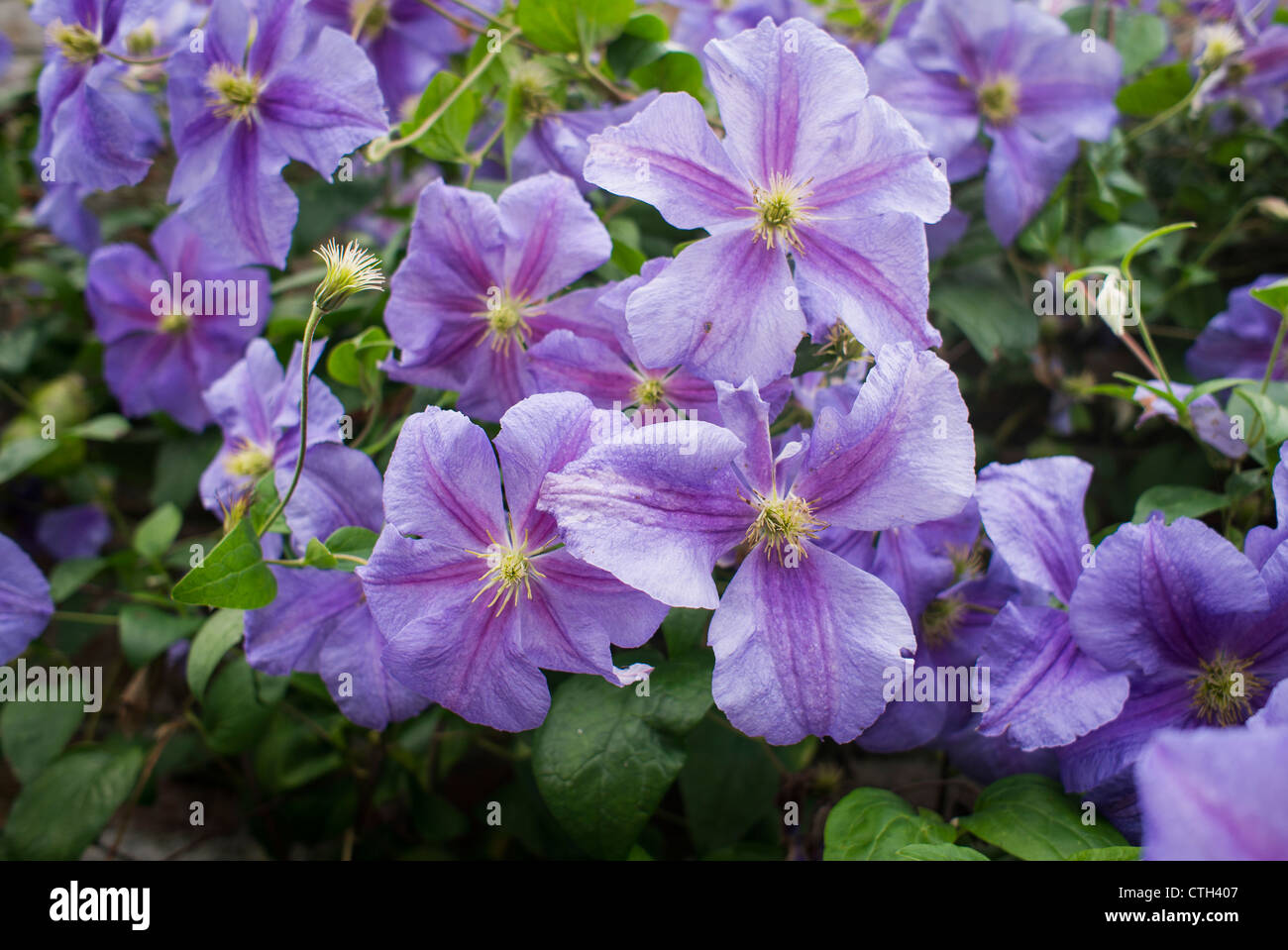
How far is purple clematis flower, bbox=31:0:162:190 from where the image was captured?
3.39 ft

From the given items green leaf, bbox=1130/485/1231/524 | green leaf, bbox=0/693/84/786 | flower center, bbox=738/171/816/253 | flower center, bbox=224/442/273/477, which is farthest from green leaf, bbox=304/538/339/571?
green leaf, bbox=1130/485/1231/524

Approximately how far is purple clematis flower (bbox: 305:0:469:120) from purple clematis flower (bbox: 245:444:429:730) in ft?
1.88

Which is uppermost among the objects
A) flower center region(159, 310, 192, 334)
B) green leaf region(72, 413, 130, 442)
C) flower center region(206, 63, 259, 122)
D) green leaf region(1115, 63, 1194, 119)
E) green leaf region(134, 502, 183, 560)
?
green leaf region(1115, 63, 1194, 119)

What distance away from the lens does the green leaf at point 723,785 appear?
1082 mm

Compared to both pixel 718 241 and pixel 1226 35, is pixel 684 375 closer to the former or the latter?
pixel 718 241

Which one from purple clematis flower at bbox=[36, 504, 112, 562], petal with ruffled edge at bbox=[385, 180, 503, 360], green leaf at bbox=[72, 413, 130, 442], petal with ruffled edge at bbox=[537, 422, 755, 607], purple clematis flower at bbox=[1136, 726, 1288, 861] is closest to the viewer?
purple clematis flower at bbox=[1136, 726, 1288, 861]

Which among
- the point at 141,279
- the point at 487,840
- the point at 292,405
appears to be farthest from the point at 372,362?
the point at 487,840

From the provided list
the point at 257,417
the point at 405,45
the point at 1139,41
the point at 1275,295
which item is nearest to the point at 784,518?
the point at 1275,295

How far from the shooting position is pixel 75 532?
145 centimetres

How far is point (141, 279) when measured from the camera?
1.33 meters

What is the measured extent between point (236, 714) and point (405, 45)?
89 cm

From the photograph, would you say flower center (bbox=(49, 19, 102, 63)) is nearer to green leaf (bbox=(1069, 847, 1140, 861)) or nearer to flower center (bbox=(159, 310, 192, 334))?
flower center (bbox=(159, 310, 192, 334))

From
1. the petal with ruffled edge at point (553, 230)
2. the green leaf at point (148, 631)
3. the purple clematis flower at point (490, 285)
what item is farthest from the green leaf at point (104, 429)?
the petal with ruffled edge at point (553, 230)
